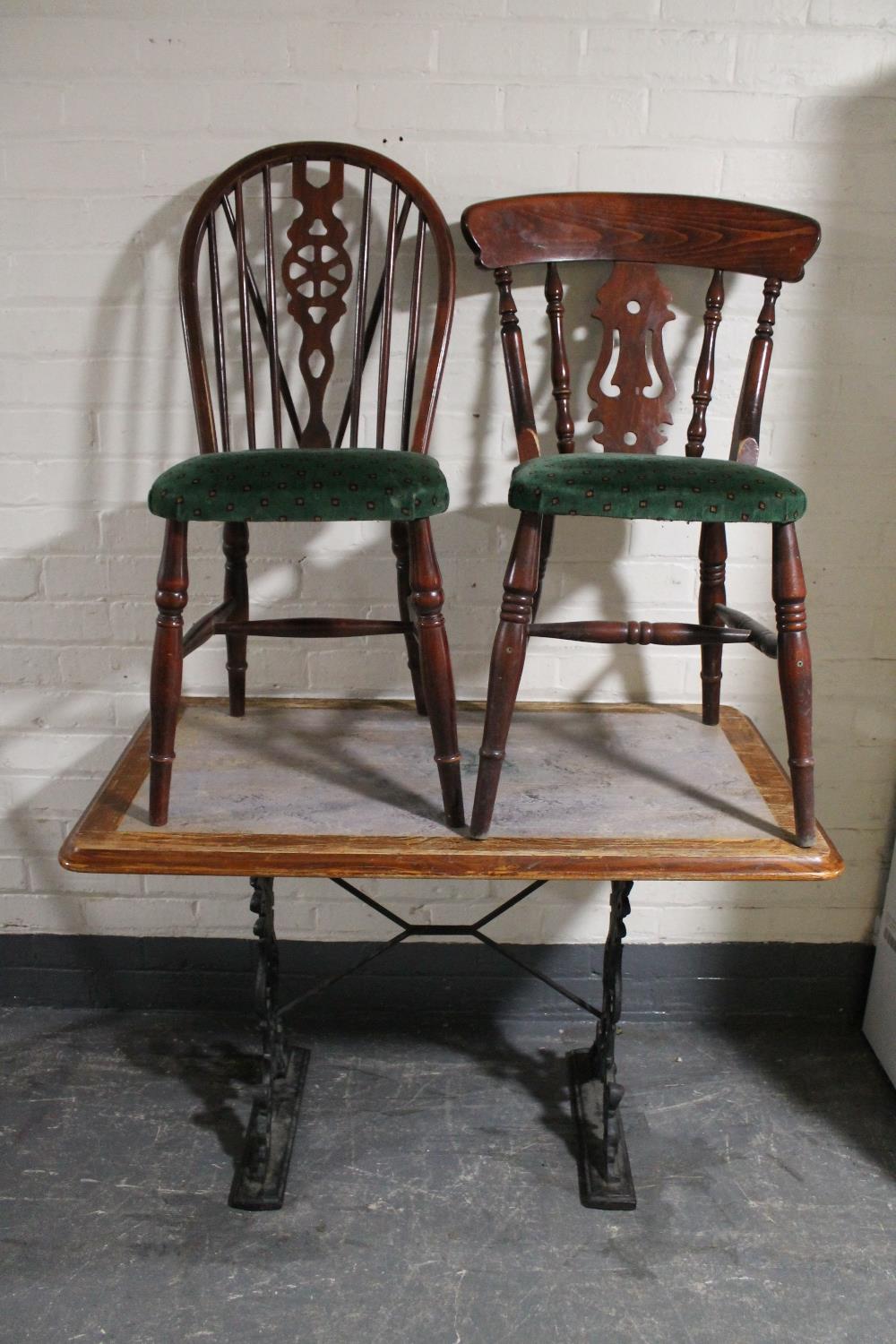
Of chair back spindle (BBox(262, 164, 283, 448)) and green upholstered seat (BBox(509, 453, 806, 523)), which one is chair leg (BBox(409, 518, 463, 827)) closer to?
green upholstered seat (BBox(509, 453, 806, 523))

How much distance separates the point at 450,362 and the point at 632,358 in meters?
0.35

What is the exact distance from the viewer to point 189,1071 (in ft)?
7.30

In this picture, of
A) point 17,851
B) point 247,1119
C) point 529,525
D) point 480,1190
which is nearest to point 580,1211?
point 480,1190

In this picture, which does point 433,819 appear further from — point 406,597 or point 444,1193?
point 444,1193

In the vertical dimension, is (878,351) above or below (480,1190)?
above

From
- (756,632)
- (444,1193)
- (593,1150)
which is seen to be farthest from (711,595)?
(444,1193)

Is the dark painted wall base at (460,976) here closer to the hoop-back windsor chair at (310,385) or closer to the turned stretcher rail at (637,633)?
the hoop-back windsor chair at (310,385)

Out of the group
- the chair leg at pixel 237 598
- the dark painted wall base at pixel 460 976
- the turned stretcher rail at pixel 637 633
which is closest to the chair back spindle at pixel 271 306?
the chair leg at pixel 237 598

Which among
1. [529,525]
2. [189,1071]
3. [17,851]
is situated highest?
[529,525]

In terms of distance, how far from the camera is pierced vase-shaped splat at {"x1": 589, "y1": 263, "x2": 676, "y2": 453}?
1890 mm

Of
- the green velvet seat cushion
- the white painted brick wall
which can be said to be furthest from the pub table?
the green velvet seat cushion

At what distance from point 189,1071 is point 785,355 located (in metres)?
1.82

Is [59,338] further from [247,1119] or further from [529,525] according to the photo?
[247,1119]

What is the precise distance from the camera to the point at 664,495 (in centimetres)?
151
